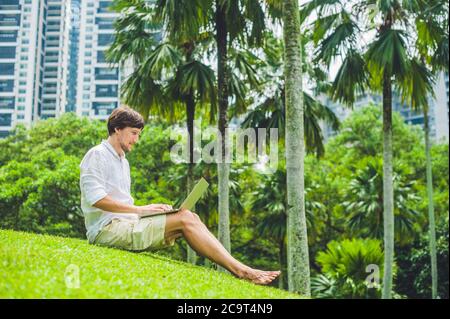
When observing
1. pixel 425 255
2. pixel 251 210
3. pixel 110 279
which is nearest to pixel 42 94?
pixel 110 279

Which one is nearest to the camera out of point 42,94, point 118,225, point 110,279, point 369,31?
point 110,279

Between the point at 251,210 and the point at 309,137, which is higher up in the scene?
the point at 309,137

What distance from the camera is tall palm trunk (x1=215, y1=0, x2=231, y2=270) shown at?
13.2 metres

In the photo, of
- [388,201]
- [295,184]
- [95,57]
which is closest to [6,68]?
[95,57]

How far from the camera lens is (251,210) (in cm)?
2600

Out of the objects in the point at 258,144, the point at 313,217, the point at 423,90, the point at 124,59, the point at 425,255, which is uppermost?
the point at 124,59

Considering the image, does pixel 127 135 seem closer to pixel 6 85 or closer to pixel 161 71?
pixel 6 85

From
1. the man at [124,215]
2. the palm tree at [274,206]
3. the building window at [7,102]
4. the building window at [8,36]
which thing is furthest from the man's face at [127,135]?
the palm tree at [274,206]

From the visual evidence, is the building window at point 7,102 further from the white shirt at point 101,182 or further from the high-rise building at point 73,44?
the white shirt at point 101,182

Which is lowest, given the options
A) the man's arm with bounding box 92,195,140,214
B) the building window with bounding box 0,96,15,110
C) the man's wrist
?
the man's wrist

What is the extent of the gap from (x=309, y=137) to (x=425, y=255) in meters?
14.3

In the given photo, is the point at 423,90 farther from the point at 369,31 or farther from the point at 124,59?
the point at 124,59

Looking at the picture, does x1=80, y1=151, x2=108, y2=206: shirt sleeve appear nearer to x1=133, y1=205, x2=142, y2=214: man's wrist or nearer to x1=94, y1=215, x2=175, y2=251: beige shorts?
x1=133, y1=205, x2=142, y2=214: man's wrist

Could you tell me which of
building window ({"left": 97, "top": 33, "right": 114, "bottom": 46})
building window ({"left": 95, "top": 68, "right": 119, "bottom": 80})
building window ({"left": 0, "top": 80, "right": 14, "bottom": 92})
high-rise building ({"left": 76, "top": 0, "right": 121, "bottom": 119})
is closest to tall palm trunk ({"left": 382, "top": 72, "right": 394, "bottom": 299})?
high-rise building ({"left": 76, "top": 0, "right": 121, "bottom": 119})
